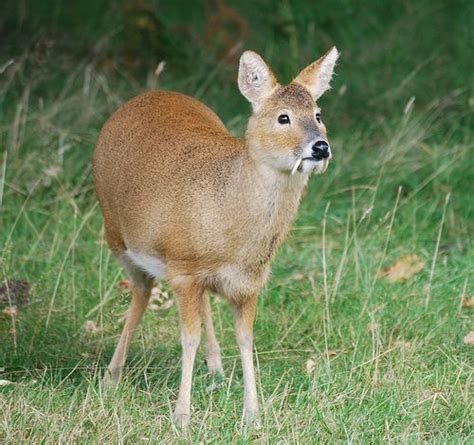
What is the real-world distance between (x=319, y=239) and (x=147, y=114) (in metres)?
1.88

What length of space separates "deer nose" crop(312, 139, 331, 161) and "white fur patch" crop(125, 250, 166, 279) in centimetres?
98

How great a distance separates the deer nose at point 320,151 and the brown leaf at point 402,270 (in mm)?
1997

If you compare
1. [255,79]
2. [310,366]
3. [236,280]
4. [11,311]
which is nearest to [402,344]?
[310,366]

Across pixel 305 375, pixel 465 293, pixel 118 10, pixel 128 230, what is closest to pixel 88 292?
pixel 128 230

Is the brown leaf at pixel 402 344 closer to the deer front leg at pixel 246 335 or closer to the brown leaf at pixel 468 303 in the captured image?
the brown leaf at pixel 468 303

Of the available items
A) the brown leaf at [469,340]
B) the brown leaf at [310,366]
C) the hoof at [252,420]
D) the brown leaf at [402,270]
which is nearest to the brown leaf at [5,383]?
the hoof at [252,420]

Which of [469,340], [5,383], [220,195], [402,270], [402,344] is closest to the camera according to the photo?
[5,383]

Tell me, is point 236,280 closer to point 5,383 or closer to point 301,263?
point 5,383

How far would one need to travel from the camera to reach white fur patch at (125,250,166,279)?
6031 mm

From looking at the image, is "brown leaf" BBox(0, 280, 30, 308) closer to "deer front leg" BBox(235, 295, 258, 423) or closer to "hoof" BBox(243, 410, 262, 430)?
"deer front leg" BBox(235, 295, 258, 423)

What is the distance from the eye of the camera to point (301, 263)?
7.57 m

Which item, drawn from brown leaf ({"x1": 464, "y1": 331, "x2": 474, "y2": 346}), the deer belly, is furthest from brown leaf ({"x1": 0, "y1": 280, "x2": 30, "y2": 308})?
brown leaf ({"x1": 464, "y1": 331, "x2": 474, "y2": 346})

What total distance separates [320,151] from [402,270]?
2119 mm

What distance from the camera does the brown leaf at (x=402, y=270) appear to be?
7281 millimetres
